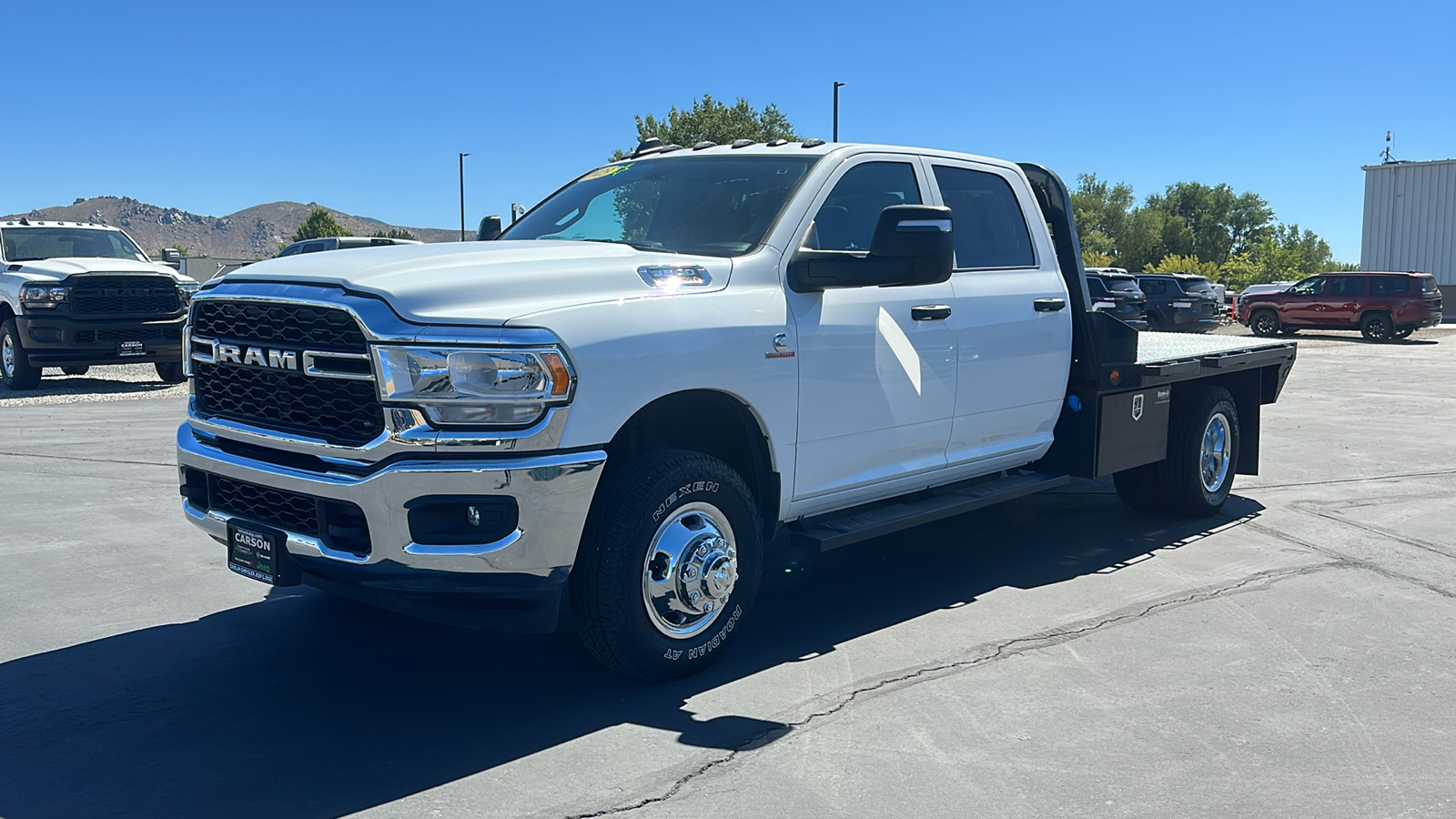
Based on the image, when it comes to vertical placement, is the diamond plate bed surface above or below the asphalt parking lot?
above

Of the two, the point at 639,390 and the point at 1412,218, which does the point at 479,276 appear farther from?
the point at 1412,218

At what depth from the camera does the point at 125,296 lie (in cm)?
1488

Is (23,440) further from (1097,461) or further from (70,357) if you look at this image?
(1097,461)

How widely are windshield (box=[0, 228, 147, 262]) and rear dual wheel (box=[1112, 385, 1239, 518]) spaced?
13.7m

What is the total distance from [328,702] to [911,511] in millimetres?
2588

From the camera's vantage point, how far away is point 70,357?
48.0 feet

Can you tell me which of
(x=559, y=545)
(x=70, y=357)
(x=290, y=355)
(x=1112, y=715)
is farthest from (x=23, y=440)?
(x=1112, y=715)

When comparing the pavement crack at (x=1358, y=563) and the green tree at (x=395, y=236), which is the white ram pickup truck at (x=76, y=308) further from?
the pavement crack at (x=1358, y=563)

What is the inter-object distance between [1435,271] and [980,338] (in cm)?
5272

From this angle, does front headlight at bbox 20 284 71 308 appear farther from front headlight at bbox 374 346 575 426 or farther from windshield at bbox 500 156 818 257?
front headlight at bbox 374 346 575 426

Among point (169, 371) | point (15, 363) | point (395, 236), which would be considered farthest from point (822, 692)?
point (395, 236)

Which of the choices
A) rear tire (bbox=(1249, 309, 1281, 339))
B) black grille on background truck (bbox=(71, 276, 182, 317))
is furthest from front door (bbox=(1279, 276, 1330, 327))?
black grille on background truck (bbox=(71, 276, 182, 317))

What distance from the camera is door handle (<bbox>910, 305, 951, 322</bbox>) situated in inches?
205

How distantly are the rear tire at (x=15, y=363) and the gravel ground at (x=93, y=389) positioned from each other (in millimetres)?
116
